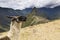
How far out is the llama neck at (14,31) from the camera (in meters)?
2.49

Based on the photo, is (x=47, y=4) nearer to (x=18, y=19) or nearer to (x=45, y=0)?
(x=45, y=0)

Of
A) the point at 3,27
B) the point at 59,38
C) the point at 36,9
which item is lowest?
the point at 59,38

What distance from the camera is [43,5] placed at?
284cm

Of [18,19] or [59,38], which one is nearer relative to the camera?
[18,19]

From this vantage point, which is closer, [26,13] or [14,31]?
[14,31]

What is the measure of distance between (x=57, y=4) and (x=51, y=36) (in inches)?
15.9

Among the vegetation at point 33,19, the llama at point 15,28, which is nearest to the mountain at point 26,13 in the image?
the vegetation at point 33,19

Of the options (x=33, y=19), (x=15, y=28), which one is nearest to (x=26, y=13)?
(x=33, y=19)

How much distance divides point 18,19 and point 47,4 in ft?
1.72

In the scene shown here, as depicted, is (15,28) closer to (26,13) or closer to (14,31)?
(14,31)

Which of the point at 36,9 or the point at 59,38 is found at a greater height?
the point at 36,9

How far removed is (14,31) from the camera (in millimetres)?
2500

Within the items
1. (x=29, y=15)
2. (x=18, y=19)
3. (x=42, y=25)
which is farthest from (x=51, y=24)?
(x=18, y=19)

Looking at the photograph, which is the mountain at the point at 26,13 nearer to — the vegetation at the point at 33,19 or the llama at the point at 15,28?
the vegetation at the point at 33,19
